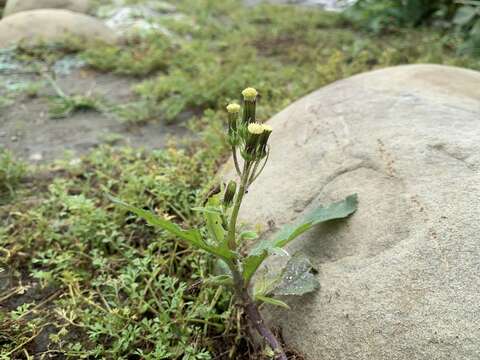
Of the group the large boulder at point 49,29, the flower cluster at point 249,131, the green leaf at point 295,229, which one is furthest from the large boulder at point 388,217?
the large boulder at point 49,29

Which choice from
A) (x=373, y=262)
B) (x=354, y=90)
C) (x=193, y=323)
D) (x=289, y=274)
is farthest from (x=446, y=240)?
(x=354, y=90)

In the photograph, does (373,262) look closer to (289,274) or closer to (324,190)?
(289,274)

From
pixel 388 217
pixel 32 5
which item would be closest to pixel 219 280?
pixel 388 217

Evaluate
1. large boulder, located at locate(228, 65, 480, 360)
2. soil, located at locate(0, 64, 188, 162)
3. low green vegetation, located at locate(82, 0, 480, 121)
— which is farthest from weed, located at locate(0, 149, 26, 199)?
large boulder, located at locate(228, 65, 480, 360)

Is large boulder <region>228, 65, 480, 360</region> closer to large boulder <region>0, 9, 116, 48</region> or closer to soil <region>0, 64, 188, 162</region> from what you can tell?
soil <region>0, 64, 188, 162</region>

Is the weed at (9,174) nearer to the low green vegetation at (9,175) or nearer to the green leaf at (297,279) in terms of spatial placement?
the low green vegetation at (9,175)
